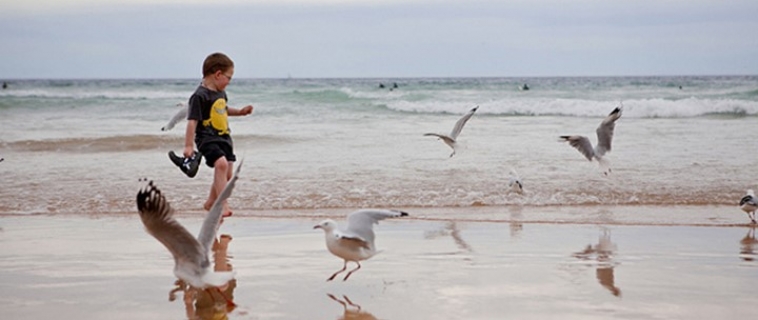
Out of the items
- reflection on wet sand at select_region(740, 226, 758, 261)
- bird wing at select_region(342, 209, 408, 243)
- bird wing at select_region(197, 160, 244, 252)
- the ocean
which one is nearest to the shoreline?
the ocean

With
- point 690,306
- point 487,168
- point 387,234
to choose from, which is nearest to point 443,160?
point 487,168

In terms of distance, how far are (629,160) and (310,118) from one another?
34.8 ft

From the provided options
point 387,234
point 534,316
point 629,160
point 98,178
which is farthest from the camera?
point 629,160

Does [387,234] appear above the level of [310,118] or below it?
below

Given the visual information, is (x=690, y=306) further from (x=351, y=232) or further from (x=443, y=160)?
(x=443, y=160)

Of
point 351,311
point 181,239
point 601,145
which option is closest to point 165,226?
point 181,239

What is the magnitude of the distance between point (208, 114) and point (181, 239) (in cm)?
192

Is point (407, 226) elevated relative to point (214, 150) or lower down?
elevated

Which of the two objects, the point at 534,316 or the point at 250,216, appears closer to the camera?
the point at 534,316

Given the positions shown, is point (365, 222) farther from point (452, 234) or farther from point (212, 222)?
point (452, 234)

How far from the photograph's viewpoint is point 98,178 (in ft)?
34.1

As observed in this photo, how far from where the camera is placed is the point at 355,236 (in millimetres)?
4707

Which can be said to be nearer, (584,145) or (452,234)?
(452,234)

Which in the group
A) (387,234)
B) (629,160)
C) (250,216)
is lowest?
(387,234)
